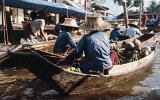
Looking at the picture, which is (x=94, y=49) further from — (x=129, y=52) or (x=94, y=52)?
(x=129, y=52)

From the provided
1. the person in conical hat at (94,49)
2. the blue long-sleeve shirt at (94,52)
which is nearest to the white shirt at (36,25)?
the person in conical hat at (94,49)

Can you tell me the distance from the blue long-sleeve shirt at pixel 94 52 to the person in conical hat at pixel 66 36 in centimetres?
135

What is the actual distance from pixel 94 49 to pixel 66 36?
76.2 inches

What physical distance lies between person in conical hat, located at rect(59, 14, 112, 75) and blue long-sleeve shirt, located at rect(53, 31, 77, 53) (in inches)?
57.6

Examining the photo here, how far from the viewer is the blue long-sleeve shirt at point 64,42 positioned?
28.3 ft

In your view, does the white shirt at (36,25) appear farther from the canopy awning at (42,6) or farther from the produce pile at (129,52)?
the produce pile at (129,52)

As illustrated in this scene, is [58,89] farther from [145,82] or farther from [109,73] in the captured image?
[145,82]

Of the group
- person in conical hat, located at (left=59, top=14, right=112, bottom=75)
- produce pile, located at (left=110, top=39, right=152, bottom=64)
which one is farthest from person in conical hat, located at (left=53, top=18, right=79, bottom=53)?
produce pile, located at (left=110, top=39, right=152, bottom=64)

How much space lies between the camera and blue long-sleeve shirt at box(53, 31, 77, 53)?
340 inches

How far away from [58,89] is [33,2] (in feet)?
24.5

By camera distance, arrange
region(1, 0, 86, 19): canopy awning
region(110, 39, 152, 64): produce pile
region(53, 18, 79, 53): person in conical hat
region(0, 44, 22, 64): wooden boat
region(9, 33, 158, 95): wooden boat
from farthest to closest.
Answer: region(1, 0, 86, 19): canopy awning < region(110, 39, 152, 64): produce pile < region(53, 18, 79, 53): person in conical hat < region(9, 33, 158, 95): wooden boat < region(0, 44, 22, 64): wooden boat

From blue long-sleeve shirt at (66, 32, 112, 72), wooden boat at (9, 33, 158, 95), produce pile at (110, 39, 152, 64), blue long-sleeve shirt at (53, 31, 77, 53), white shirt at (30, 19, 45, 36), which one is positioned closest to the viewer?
wooden boat at (9, 33, 158, 95)

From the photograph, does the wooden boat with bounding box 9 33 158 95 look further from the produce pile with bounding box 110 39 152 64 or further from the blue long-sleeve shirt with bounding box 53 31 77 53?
the produce pile with bounding box 110 39 152 64

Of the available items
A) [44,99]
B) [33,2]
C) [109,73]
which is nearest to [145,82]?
[109,73]
